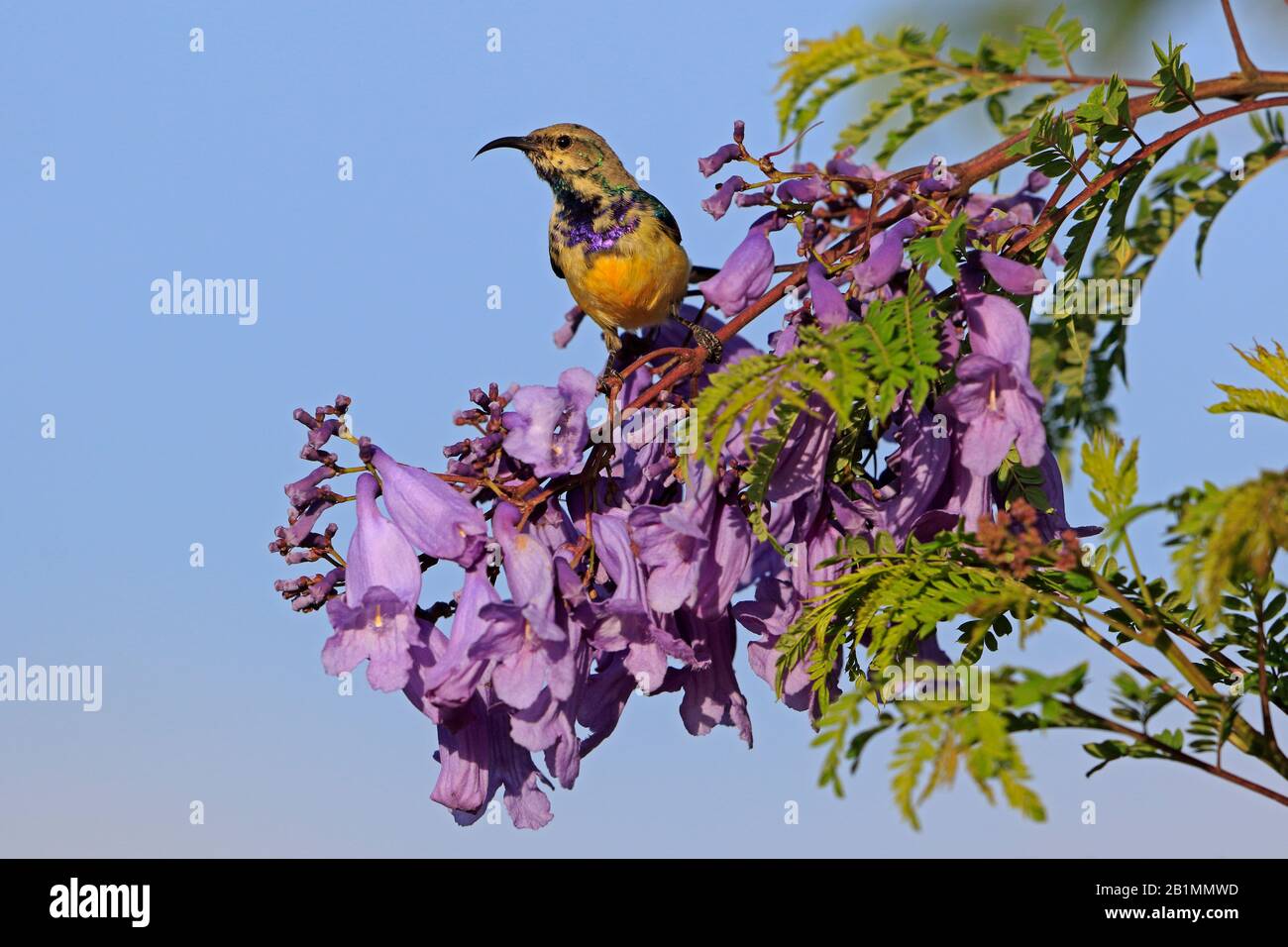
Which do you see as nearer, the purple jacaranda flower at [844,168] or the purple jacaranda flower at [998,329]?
the purple jacaranda flower at [998,329]

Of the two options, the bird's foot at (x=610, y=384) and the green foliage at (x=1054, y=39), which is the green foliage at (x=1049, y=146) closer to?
the green foliage at (x=1054, y=39)

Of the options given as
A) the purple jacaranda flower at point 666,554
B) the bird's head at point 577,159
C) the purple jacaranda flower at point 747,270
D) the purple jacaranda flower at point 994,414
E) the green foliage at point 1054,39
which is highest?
the bird's head at point 577,159

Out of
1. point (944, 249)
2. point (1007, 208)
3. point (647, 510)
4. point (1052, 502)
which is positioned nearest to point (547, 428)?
point (647, 510)

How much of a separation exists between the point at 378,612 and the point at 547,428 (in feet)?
1.56

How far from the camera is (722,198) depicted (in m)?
2.81

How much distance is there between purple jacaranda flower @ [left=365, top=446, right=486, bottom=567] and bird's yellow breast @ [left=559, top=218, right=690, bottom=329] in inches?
51.1

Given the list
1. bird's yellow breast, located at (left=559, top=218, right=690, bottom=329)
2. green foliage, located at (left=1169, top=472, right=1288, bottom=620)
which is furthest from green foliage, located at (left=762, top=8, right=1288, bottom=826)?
bird's yellow breast, located at (left=559, top=218, right=690, bottom=329)

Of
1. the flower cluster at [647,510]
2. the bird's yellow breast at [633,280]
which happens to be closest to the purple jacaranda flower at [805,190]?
the flower cluster at [647,510]

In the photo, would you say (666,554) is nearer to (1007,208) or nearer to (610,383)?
(610,383)

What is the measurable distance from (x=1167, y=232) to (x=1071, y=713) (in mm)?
2264

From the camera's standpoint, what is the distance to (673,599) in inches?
104

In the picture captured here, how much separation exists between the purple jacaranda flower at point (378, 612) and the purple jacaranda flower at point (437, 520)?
0.15ft

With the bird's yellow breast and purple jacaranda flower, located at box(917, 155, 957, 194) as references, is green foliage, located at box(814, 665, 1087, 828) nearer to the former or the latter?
purple jacaranda flower, located at box(917, 155, 957, 194)

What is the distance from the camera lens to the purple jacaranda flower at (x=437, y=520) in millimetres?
2652
